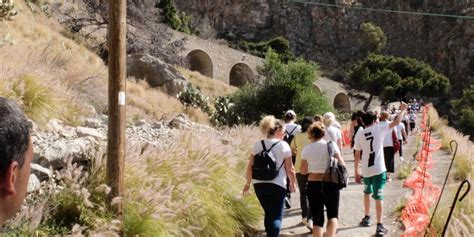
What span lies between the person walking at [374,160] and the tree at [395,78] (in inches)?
2195

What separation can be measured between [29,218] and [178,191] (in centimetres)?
192

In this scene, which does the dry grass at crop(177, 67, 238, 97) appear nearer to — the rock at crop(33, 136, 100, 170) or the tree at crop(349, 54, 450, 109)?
the tree at crop(349, 54, 450, 109)

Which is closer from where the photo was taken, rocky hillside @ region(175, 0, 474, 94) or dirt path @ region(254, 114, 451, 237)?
dirt path @ region(254, 114, 451, 237)

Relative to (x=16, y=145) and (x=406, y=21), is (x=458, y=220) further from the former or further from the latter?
(x=406, y=21)

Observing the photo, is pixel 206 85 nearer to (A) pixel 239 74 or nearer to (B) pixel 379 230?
(A) pixel 239 74

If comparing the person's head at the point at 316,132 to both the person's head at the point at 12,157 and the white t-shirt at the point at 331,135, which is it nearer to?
the white t-shirt at the point at 331,135

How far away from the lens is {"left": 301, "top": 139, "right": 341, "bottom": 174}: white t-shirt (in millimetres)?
6316

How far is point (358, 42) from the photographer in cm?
8369

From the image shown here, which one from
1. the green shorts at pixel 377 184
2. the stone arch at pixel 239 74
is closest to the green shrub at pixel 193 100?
the green shorts at pixel 377 184

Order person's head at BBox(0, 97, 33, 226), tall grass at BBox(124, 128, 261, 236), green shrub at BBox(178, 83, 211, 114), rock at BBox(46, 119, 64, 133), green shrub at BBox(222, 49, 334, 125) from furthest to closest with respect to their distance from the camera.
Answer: green shrub at BBox(178, 83, 211, 114) < green shrub at BBox(222, 49, 334, 125) < rock at BBox(46, 119, 64, 133) < tall grass at BBox(124, 128, 261, 236) < person's head at BBox(0, 97, 33, 226)

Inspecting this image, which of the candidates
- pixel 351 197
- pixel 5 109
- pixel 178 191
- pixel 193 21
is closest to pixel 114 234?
pixel 178 191

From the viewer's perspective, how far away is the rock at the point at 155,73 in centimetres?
2605

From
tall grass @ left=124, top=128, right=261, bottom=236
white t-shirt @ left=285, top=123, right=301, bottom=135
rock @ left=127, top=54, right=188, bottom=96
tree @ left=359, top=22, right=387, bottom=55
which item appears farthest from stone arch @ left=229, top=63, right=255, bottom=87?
tall grass @ left=124, top=128, right=261, bottom=236

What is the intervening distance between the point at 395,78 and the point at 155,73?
139ft
